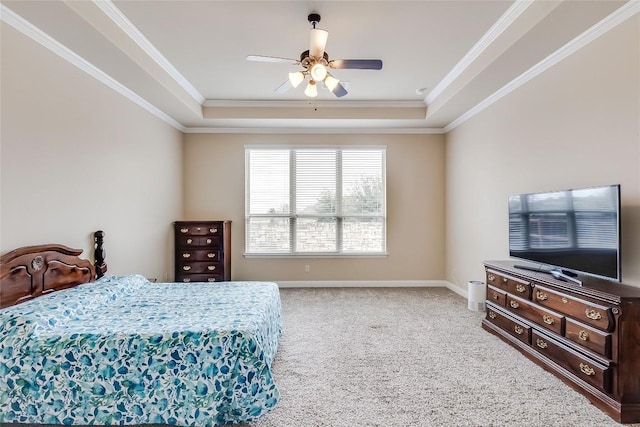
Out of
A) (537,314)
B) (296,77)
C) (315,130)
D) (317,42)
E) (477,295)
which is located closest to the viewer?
(317,42)

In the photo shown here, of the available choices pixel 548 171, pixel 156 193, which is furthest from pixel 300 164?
pixel 548 171

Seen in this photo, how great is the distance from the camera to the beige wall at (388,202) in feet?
19.1

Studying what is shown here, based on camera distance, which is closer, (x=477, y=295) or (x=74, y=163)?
(x=74, y=163)

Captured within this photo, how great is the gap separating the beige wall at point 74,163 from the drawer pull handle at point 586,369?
4.20m

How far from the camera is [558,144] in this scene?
3.18 m

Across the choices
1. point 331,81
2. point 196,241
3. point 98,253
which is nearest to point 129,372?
point 98,253

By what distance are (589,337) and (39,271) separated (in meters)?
4.07

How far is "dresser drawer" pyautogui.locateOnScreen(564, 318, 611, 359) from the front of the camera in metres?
2.18

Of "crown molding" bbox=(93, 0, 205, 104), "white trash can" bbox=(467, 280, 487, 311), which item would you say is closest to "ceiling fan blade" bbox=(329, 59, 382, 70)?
"crown molding" bbox=(93, 0, 205, 104)

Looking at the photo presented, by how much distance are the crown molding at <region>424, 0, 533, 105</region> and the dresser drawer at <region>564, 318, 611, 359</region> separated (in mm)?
2451

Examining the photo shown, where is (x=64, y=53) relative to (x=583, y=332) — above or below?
above

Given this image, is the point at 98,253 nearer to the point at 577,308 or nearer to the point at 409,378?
the point at 409,378

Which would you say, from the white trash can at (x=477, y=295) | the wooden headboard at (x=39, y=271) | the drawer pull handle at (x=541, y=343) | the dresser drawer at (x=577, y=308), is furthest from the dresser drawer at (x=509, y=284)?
the wooden headboard at (x=39, y=271)

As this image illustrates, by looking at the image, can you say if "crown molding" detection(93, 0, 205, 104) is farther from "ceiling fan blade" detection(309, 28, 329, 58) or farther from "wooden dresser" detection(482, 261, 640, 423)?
"wooden dresser" detection(482, 261, 640, 423)
